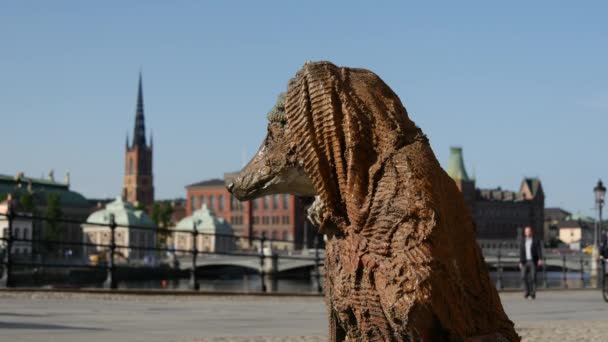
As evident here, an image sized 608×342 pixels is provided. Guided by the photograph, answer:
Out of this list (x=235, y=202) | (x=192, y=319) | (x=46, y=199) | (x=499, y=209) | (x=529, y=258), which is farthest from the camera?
(x=499, y=209)

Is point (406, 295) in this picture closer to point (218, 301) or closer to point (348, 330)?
point (348, 330)

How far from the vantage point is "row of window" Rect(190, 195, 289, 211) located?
5689 inches

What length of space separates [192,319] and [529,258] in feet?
28.6

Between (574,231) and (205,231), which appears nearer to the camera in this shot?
(205,231)

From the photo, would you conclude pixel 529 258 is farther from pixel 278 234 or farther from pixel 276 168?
pixel 278 234

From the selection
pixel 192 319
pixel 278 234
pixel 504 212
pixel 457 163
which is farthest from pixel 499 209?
pixel 192 319

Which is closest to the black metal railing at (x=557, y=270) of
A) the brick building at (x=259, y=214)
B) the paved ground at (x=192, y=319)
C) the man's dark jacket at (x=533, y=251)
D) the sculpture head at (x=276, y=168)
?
the man's dark jacket at (x=533, y=251)

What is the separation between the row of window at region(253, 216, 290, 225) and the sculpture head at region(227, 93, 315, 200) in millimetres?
140238

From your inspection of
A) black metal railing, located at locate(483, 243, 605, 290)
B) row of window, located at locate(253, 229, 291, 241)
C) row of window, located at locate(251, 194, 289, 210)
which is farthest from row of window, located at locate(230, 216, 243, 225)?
black metal railing, located at locate(483, 243, 605, 290)

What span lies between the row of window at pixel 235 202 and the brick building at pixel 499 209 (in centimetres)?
4133

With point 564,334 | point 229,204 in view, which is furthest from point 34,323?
point 229,204

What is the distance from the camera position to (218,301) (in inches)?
598

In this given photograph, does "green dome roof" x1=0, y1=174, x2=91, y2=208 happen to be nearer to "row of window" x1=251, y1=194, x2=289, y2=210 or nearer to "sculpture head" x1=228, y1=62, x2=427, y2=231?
"row of window" x1=251, y1=194, x2=289, y2=210

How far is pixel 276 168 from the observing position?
3.93 m
